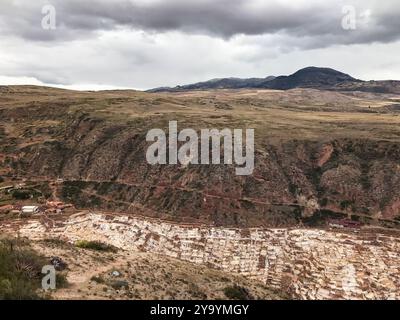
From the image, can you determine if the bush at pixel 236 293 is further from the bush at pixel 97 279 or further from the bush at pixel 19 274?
the bush at pixel 19 274

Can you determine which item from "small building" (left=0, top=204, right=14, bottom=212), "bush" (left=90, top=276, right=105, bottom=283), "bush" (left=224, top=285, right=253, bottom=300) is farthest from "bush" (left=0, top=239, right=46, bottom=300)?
"small building" (left=0, top=204, right=14, bottom=212)

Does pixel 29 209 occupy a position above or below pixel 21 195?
below

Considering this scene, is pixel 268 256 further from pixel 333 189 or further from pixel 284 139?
pixel 284 139

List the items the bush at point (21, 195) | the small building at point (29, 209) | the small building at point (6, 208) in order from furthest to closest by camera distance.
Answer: the bush at point (21, 195), the small building at point (6, 208), the small building at point (29, 209)

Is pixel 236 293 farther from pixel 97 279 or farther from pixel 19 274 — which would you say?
pixel 19 274

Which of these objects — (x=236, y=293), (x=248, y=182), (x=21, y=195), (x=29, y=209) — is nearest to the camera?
(x=236, y=293)

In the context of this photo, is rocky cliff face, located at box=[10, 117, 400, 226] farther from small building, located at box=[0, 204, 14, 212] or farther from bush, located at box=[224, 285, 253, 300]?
bush, located at box=[224, 285, 253, 300]

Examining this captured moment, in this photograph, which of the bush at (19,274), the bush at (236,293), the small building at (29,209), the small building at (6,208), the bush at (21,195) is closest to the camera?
the bush at (19,274)

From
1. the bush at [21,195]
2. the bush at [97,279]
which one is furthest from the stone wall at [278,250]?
the bush at [97,279]

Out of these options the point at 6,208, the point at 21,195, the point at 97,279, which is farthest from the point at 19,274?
the point at 21,195
